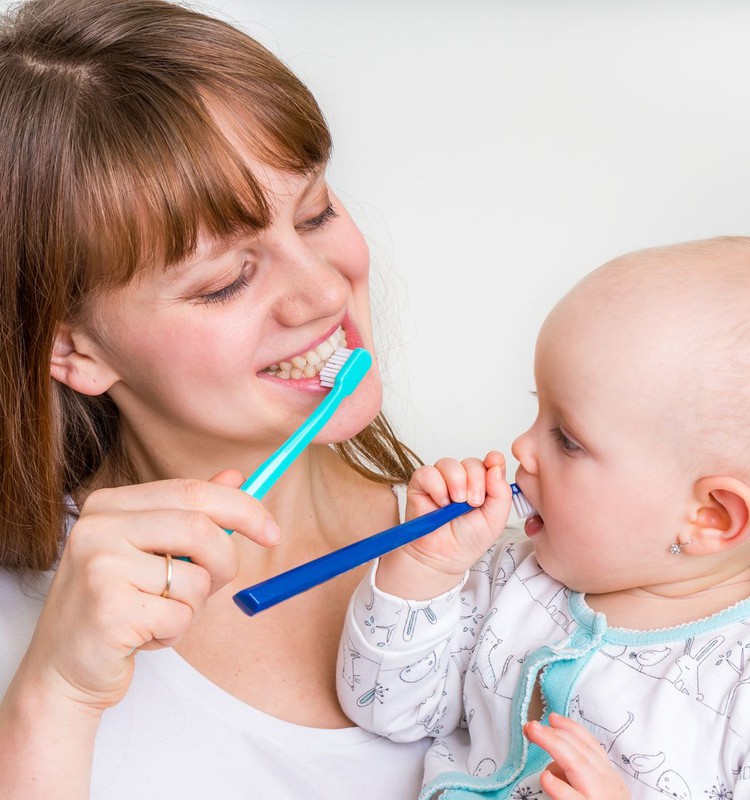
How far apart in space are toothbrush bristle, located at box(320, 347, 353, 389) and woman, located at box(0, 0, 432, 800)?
0.02 meters

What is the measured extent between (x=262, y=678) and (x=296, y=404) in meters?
0.34

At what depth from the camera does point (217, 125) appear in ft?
3.62

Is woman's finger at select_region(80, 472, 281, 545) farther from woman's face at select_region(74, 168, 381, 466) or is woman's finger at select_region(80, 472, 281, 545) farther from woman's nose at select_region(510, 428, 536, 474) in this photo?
woman's nose at select_region(510, 428, 536, 474)

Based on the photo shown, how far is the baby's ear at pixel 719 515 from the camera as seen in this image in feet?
3.59

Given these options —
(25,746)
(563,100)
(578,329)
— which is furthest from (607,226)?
(25,746)

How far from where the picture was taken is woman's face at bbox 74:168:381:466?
1.12m

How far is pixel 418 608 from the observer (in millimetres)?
1225

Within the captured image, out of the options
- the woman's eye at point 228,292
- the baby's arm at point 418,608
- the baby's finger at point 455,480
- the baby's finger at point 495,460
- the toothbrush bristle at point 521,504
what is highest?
the woman's eye at point 228,292

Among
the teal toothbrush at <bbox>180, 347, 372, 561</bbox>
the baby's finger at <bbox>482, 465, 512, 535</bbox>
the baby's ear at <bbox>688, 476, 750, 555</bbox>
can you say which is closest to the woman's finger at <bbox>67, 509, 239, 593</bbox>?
the teal toothbrush at <bbox>180, 347, 372, 561</bbox>

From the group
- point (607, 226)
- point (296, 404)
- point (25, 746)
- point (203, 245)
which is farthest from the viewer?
point (607, 226)

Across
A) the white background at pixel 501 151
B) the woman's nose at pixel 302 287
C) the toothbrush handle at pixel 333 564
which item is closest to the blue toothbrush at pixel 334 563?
the toothbrush handle at pixel 333 564

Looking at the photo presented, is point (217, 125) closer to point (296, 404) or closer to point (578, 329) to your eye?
point (296, 404)

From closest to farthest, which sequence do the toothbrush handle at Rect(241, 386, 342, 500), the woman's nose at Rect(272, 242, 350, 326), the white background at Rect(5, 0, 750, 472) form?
the toothbrush handle at Rect(241, 386, 342, 500) < the woman's nose at Rect(272, 242, 350, 326) < the white background at Rect(5, 0, 750, 472)

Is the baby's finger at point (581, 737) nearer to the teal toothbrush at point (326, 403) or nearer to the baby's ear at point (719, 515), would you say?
the baby's ear at point (719, 515)
